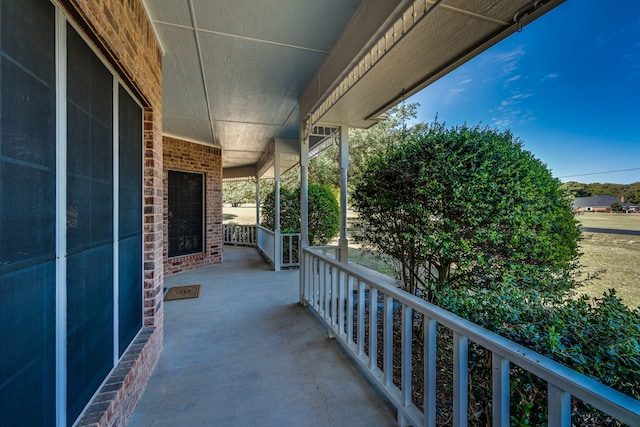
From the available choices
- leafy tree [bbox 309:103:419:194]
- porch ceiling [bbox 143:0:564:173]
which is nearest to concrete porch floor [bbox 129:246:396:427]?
porch ceiling [bbox 143:0:564:173]

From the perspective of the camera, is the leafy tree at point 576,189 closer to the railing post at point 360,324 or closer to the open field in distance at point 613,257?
the open field in distance at point 613,257

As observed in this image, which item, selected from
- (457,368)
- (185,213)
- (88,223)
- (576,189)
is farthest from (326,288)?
(185,213)

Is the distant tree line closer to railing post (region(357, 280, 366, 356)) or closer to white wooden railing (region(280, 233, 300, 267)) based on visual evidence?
railing post (region(357, 280, 366, 356))

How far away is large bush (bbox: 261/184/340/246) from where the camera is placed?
270 inches

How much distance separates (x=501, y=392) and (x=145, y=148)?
291cm

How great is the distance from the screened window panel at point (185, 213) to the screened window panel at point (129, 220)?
391 cm

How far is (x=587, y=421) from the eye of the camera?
1.07 meters

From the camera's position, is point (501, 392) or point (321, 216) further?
point (321, 216)

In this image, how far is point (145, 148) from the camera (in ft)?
7.86

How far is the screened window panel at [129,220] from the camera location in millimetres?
1938

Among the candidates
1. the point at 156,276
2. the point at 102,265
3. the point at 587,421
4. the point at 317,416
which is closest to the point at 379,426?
the point at 317,416

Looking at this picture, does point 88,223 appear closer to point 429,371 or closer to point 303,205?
point 429,371

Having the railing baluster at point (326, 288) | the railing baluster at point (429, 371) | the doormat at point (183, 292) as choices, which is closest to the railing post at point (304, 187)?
the railing baluster at point (326, 288)

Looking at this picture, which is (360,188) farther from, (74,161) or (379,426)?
(74,161)
